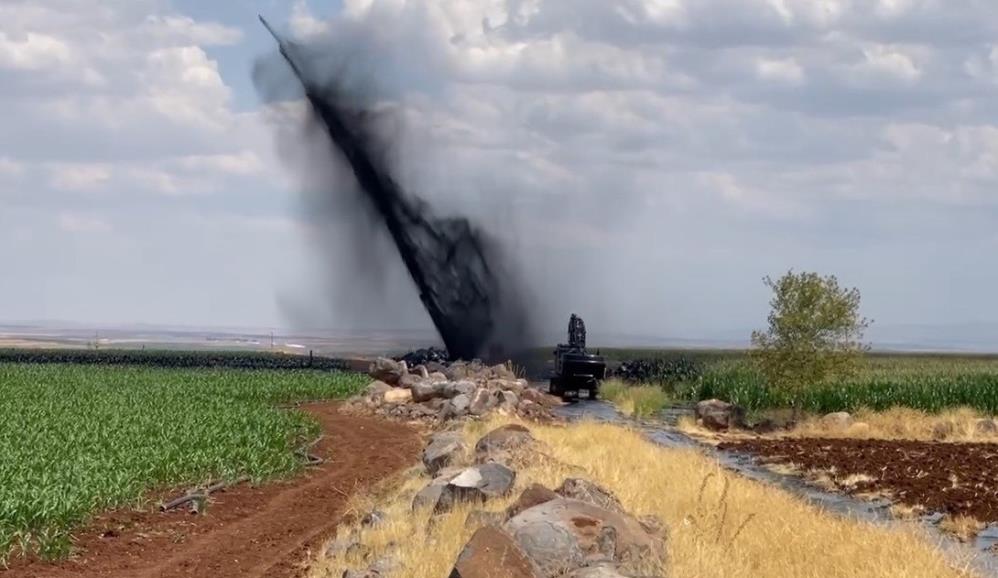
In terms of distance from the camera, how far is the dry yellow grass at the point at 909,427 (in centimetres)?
3981

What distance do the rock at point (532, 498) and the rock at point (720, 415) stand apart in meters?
30.4

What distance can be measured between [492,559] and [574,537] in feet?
3.78

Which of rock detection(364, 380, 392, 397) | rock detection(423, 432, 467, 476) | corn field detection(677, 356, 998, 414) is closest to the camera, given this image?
rock detection(423, 432, 467, 476)

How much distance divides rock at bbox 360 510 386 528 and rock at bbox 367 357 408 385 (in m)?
26.5

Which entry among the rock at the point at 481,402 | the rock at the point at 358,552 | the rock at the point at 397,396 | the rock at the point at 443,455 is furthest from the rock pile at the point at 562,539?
the rock at the point at 397,396

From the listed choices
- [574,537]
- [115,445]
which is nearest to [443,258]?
[115,445]

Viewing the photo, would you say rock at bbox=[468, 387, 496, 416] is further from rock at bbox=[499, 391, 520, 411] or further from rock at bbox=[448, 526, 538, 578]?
rock at bbox=[448, 526, 538, 578]

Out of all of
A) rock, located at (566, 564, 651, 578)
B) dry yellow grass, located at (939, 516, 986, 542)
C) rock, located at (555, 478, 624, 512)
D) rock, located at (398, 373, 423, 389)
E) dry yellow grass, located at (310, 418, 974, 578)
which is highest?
rock, located at (398, 373, 423, 389)

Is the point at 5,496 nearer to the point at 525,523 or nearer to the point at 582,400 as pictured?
the point at 525,523

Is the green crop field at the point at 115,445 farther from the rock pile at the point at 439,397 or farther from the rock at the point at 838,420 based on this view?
the rock at the point at 838,420

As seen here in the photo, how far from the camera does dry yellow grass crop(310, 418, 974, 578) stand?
12.6 m

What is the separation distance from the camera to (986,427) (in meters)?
40.2

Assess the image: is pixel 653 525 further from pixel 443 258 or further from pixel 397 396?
pixel 443 258

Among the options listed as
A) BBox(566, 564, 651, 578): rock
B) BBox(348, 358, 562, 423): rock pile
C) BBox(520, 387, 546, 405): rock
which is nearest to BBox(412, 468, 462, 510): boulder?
BBox(566, 564, 651, 578): rock
